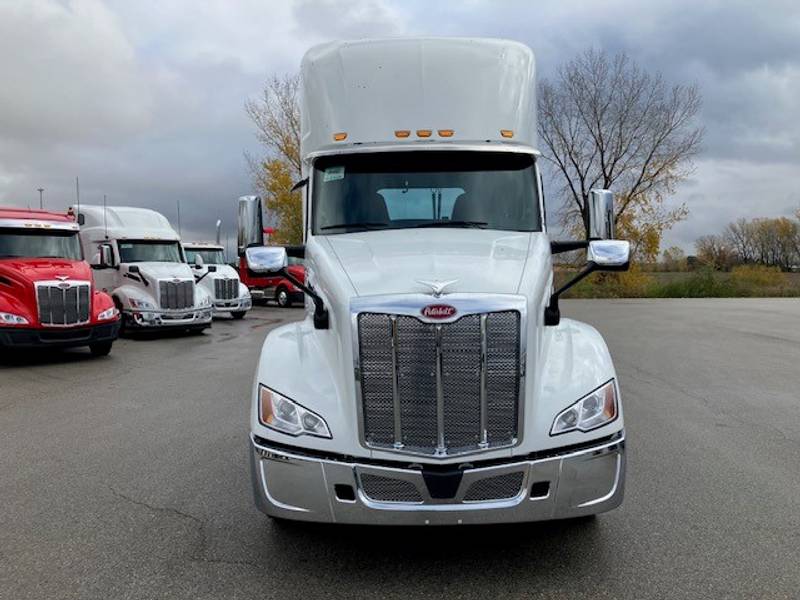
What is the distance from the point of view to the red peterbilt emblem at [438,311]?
11.3ft

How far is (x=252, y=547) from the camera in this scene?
400cm

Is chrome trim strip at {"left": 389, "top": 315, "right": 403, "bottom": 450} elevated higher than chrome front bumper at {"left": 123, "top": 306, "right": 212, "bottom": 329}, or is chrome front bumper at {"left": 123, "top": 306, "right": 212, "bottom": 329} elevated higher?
chrome trim strip at {"left": 389, "top": 315, "right": 403, "bottom": 450}

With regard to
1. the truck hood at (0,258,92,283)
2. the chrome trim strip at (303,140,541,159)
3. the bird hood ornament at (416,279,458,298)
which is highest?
the chrome trim strip at (303,140,541,159)

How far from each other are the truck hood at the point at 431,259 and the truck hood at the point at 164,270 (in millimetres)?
12426

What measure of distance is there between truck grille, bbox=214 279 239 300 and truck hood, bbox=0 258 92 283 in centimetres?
953

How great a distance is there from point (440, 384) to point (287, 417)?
0.85 m

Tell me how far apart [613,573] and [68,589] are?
2882 millimetres

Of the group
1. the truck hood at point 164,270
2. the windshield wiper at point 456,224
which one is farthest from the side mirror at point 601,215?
the truck hood at point 164,270

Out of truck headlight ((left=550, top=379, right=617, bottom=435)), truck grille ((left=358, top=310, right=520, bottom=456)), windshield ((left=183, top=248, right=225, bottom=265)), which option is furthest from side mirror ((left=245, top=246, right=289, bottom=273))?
windshield ((left=183, top=248, right=225, bottom=265))

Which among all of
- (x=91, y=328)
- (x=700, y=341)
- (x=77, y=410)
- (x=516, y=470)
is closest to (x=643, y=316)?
(x=700, y=341)

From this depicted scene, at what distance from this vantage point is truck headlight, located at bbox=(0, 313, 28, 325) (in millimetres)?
11234

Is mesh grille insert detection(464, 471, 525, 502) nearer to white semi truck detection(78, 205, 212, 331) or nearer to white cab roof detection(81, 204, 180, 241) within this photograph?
white semi truck detection(78, 205, 212, 331)

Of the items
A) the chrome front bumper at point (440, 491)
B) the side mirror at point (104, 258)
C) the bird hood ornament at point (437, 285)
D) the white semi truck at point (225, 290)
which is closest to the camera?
the chrome front bumper at point (440, 491)

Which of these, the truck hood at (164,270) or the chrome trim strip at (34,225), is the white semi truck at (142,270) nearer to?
the truck hood at (164,270)
